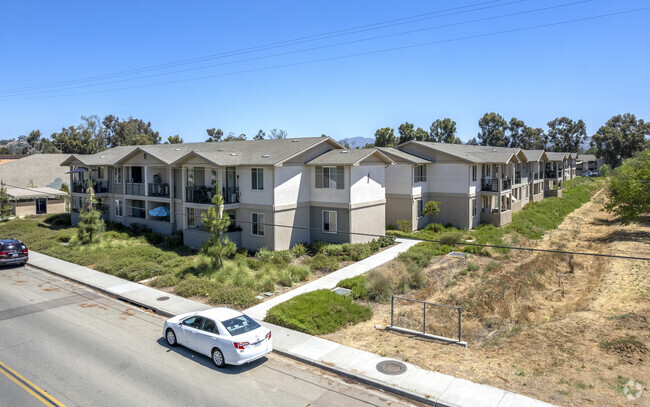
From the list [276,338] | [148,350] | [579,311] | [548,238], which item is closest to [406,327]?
[276,338]

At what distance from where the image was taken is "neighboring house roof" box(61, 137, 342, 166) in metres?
26.8

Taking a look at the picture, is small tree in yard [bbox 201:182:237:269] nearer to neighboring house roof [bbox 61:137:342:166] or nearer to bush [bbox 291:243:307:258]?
bush [bbox 291:243:307:258]

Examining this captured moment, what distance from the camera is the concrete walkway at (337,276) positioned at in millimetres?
16969

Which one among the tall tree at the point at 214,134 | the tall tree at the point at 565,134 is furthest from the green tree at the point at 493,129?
the tall tree at the point at 214,134

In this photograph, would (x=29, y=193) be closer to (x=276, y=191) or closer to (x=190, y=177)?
(x=190, y=177)

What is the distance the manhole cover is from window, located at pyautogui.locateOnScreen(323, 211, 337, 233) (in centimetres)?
1578

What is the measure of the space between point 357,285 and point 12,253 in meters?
20.1

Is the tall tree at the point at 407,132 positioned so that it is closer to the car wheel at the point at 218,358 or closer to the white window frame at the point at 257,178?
the white window frame at the point at 257,178

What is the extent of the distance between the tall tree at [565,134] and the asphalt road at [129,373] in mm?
113514

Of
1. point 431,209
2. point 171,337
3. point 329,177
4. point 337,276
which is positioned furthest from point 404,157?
point 171,337

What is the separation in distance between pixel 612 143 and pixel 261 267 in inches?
4288

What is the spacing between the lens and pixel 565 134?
108500 mm

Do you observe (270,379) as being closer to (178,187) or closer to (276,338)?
(276,338)

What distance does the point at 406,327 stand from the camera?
14648mm
